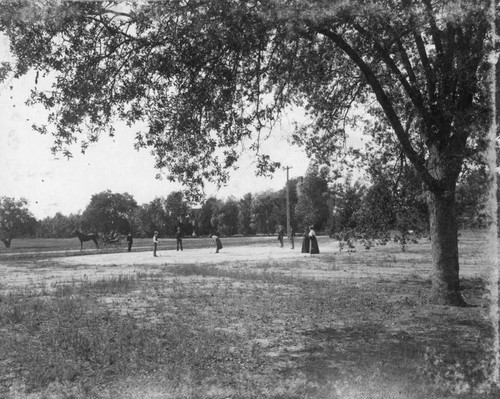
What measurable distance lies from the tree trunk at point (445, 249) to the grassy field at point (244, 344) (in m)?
0.44

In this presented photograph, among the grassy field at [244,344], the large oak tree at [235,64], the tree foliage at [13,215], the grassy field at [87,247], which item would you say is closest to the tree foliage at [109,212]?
the grassy field at [87,247]

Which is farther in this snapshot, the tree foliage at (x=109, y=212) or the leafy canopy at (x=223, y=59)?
the tree foliage at (x=109, y=212)

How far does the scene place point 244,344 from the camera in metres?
6.37

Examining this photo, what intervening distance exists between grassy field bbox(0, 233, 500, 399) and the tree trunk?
0.44 meters

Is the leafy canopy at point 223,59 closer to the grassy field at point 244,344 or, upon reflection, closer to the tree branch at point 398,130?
the tree branch at point 398,130

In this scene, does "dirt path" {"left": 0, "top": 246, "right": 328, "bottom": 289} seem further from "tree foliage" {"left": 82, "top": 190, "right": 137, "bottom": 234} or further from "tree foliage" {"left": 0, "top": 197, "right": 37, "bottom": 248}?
"tree foliage" {"left": 82, "top": 190, "right": 137, "bottom": 234}

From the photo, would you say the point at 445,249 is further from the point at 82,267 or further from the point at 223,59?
the point at 82,267

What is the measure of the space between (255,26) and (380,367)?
4763mm

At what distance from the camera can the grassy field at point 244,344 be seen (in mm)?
4688

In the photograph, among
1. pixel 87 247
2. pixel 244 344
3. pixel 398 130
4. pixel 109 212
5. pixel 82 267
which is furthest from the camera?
pixel 109 212

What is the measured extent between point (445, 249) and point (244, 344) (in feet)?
17.0

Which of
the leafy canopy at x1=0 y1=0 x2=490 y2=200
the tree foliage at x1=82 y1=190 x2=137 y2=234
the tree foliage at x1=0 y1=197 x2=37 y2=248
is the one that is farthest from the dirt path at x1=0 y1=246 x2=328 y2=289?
the tree foliage at x1=82 y1=190 x2=137 y2=234

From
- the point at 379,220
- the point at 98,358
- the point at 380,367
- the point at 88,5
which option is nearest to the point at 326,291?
the point at 379,220

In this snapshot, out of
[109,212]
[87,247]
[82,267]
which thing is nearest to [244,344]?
[82,267]
